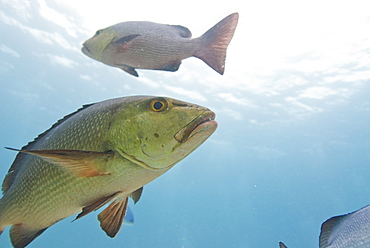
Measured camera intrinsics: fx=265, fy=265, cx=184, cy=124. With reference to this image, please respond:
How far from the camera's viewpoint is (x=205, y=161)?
2409 inches

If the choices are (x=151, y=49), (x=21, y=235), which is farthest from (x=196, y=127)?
(x=21, y=235)

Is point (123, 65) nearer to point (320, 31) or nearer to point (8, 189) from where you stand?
point (8, 189)

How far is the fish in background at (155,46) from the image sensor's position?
212 cm

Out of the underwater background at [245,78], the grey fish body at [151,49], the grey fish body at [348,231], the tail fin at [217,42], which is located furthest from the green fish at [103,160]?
the underwater background at [245,78]

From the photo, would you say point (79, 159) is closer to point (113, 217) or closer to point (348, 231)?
point (113, 217)

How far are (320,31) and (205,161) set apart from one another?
4730cm

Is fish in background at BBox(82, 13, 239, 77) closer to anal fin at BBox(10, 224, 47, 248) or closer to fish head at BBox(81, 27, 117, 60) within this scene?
fish head at BBox(81, 27, 117, 60)

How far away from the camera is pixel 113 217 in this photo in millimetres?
1617

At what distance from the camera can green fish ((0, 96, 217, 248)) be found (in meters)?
1.40

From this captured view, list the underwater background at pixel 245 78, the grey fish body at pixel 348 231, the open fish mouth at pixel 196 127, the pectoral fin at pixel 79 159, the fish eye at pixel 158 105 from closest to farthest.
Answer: the pectoral fin at pixel 79 159
the open fish mouth at pixel 196 127
the fish eye at pixel 158 105
the grey fish body at pixel 348 231
the underwater background at pixel 245 78

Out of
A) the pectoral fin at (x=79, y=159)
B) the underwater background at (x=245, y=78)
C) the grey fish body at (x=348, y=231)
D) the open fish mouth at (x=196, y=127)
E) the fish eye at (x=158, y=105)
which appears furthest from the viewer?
the underwater background at (x=245, y=78)

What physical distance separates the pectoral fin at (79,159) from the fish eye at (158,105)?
348mm

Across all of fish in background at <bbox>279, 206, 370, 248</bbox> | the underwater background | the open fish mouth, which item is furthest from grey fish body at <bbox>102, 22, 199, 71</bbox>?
the underwater background

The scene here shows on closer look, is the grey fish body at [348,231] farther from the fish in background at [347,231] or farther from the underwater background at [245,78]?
the underwater background at [245,78]
